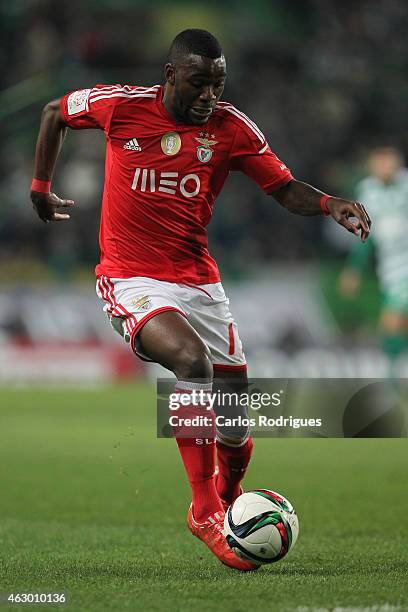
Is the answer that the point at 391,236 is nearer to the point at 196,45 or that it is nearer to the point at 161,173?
the point at 161,173

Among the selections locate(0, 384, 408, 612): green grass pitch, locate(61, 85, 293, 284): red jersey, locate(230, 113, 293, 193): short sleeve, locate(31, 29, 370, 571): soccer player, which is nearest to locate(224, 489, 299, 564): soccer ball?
locate(0, 384, 408, 612): green grass pitch

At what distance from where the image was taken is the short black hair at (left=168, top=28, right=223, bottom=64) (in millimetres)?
4703

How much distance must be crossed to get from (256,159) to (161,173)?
453mm

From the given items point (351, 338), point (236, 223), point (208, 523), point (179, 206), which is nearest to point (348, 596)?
point (208, 523)

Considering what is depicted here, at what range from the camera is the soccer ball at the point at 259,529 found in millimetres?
4305

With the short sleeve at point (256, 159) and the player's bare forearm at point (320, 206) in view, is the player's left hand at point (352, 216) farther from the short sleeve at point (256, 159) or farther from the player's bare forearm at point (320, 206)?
the short sleeve at point (256, 159)

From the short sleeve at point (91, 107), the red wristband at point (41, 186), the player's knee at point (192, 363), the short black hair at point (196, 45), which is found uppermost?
the short black hair at point (196, 45)

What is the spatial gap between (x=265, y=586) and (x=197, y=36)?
230 cm

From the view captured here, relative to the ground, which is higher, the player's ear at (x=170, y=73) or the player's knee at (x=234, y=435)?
the player's ear at (x=170, y=73)

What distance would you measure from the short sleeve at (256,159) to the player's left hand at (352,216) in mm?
374

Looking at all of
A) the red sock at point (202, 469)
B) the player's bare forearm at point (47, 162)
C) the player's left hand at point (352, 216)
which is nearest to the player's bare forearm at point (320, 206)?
the player's left hand at point (352, 216)

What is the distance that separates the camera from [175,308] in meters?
4.75

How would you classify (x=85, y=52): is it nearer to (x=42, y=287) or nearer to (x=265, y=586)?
(x=42, y=287)

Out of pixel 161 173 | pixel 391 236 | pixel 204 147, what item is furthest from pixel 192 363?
pixel 391 236
